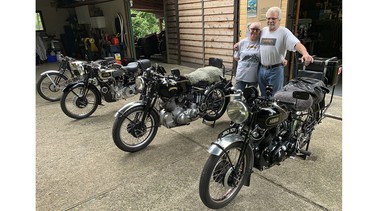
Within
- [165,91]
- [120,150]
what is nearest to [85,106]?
[120,150]

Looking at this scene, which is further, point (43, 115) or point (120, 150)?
point (43, 115)

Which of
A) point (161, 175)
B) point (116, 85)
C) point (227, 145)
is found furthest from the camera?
point (116, 85)

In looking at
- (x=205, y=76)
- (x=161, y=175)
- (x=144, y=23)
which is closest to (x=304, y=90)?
(x=205, y=76)

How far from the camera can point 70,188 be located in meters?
2.24

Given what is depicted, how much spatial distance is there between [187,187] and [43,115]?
3.17m

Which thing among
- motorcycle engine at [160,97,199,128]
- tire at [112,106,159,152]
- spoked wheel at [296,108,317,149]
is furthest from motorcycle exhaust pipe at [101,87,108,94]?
spoked wheel at [296,108,317,149]

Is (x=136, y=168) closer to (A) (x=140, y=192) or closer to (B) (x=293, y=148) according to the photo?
(A) (x=140, y=192)

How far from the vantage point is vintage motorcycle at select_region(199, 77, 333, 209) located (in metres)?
1.79

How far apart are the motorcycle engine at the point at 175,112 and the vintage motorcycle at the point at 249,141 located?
1.04 m

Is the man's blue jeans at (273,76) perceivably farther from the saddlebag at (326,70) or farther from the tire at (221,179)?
the tire at (221,179)

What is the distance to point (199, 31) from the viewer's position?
6.88m

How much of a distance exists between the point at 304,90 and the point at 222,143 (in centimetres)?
97

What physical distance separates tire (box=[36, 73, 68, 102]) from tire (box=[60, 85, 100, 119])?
960mm

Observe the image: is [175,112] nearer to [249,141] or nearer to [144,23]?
[249,141]
